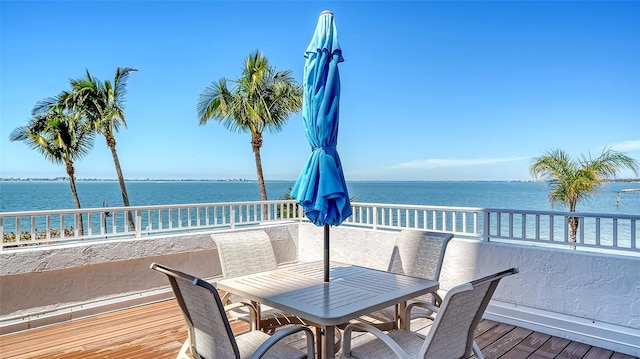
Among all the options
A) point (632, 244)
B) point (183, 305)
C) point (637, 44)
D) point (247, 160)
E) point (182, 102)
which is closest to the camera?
point (183, 305)

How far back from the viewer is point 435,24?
14.0 m

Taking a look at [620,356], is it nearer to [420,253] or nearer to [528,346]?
A: [528,346]

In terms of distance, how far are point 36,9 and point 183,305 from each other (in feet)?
51.9

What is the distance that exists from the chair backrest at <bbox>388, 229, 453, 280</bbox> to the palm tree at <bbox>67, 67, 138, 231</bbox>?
10531mm

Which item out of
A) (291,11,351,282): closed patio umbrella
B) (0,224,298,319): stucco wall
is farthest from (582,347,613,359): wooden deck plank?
(0,224,298,319): stucco wall

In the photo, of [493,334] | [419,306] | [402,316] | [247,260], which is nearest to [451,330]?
[419,306]

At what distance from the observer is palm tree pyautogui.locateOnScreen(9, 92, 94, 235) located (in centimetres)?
1242

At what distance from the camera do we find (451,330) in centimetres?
189

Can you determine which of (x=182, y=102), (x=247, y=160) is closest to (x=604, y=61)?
(x=247, y=160)

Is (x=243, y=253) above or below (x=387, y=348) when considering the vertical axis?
above

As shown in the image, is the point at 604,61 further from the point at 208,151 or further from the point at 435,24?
the point at 208,151

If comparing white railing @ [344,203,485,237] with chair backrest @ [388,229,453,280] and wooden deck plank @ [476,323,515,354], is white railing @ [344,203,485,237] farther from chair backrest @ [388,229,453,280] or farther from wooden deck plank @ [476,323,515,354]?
chair backrest @ [388,229,453,280]

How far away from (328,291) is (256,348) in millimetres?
572

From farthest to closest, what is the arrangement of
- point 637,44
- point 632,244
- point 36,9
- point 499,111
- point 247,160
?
point 247,160
point 499,111
point 637,44
point 36,9
point 632,244
